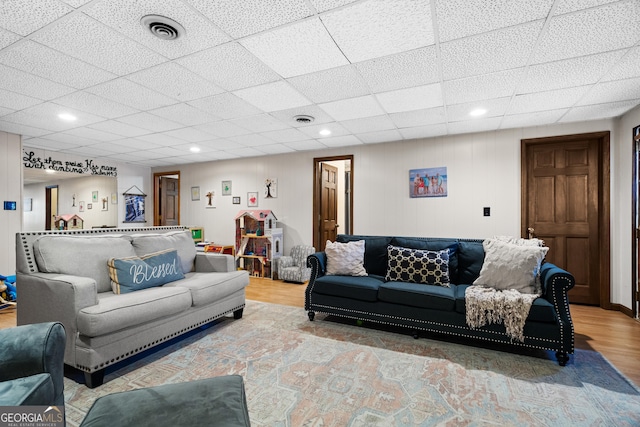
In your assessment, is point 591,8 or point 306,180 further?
point 306,180

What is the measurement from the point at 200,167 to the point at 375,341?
561 centimetres

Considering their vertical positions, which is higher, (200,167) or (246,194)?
(200,167)

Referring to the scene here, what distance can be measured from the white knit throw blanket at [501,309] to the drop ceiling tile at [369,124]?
2277mm

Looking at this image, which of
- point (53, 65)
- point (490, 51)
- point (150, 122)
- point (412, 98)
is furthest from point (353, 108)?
point (53, 65)

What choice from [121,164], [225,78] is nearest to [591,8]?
[225,78]

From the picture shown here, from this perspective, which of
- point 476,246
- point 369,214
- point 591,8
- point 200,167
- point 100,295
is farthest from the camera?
point 200,167

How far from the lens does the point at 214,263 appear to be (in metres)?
3.47

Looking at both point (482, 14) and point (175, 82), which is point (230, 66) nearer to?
point (175, 82)

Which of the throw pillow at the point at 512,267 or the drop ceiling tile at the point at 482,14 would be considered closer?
the drop ceiling tile at the point at 482,14

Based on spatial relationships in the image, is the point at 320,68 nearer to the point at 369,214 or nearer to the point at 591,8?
the point at 591,8

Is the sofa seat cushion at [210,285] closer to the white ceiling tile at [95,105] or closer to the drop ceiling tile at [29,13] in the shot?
the white ceiling tile at [95,105]

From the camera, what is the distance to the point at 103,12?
1.81m

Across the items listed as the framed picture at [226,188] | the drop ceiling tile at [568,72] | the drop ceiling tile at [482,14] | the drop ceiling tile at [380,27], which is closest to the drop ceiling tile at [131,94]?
the drop ceiling tile at [380,27]

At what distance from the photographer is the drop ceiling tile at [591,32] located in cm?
180
